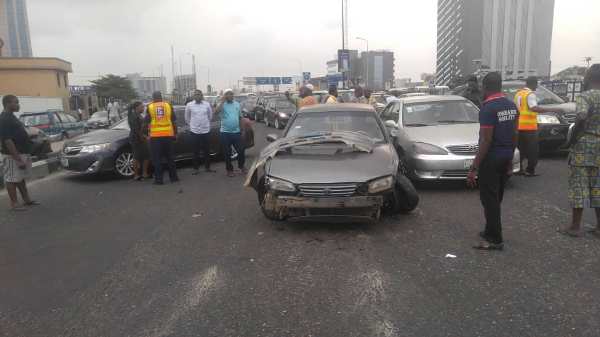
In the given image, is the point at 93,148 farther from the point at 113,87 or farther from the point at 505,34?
the point at 505,34

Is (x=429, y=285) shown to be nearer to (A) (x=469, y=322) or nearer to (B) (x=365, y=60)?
(A) (x=469, y=322)

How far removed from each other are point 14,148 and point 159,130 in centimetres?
252

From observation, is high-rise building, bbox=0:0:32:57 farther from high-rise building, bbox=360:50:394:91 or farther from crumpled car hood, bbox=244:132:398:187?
high-rise building, bbox=360:50:394:91

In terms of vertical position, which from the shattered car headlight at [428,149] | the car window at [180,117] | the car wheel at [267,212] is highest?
the car window at [180,117]

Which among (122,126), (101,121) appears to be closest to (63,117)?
(101,121)

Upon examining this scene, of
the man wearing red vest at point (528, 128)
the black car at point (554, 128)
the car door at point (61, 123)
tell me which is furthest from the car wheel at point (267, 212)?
the car door at point (61, 123)

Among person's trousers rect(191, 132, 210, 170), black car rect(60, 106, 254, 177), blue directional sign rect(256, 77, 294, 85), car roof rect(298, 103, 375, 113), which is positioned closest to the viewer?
car roof rect(298, 103, 375, 113)

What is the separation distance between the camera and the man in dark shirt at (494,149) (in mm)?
4430

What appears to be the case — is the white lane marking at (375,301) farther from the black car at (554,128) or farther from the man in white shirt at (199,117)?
the black car at (554,128)

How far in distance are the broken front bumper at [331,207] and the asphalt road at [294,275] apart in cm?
28

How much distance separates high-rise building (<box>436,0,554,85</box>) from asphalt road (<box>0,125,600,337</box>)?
201ft

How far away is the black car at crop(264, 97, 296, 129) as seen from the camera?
21.5 m

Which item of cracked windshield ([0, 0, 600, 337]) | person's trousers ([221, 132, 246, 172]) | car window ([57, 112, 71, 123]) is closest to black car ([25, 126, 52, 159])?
cracked windshield ([0, 0, 600, 337])

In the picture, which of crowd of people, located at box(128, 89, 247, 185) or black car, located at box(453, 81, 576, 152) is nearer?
crowd of people, located at box(128, 89, 247, 185)
